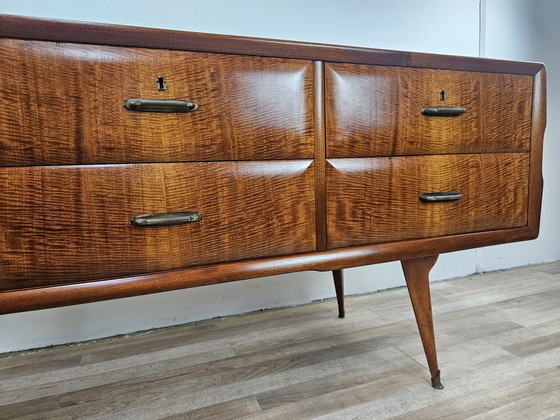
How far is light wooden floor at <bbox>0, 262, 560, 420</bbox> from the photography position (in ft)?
2.72

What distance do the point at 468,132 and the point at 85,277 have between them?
751 mm

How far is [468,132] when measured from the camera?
0.78m

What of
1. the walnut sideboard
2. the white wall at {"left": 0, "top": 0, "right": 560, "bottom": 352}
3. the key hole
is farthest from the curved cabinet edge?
the white wall at {"left": 0, "top": 0, "right": 560, "bottom": 352}

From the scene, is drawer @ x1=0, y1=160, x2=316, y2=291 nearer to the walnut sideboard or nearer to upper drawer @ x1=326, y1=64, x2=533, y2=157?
the walnut sideboard

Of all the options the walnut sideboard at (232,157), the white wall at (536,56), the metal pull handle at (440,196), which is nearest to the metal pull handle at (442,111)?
the walnut sideboard at (232,157)

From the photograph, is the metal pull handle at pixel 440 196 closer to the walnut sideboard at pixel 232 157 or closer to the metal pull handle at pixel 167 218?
the walnut sideboard at pixel 232 157

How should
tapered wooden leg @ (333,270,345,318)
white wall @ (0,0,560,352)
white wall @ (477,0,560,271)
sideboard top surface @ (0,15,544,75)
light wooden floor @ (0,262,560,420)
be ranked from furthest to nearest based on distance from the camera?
white wall @ (477,0,560,271), tapered wooden leg @ (333,270,345,318), white wall @ (0,0,560,352), light wooden floor @ (0,262,560,420), sideboard top surface @ (0,15,544,75)

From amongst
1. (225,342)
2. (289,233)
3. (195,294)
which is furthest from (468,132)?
(195,294)

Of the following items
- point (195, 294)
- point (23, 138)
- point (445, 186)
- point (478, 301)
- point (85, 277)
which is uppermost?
point (23, 138)

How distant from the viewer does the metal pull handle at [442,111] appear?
744 millimetres

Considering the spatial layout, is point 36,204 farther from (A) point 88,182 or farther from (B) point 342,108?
(B) point 342,108

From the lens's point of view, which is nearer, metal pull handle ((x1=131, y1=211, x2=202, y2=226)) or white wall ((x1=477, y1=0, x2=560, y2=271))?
metal pull handle ((x1=131, y1=211, x2=202, y2=226))

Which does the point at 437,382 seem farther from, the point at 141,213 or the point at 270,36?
the point at 270,36

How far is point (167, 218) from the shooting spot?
0.60 m
